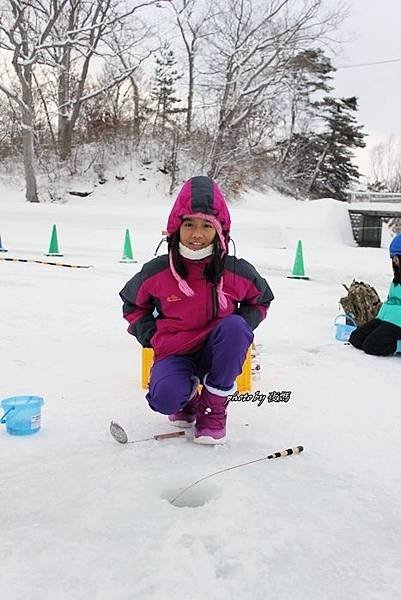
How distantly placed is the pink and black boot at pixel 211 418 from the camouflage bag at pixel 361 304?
2616mm

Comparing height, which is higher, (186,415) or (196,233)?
(196,233)

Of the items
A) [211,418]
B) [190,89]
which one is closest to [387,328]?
[211,418]

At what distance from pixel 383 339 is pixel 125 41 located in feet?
68.2

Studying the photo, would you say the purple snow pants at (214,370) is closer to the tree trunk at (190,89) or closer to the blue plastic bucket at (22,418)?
the blue plastic bucket at (22,418)

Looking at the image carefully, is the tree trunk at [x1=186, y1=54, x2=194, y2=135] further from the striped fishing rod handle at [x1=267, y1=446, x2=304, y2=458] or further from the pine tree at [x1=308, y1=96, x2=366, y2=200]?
the striped fishing rod handle at [x1=267, y1=446, x2=304, y2=458]

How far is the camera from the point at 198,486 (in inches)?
77.4

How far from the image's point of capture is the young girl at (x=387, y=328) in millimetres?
3986

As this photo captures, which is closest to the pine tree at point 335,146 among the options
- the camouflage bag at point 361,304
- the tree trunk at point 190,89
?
the tree trunk at point 190,89

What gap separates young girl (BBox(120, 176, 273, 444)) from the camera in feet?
7.71

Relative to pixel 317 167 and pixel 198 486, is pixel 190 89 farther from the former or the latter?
pixel 198 486

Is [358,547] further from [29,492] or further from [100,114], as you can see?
[100,114]

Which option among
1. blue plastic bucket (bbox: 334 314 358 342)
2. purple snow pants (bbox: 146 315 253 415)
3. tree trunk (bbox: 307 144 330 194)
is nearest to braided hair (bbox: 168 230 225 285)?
purple snow pants (bbox: 146 315 253 415)

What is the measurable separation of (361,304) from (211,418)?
2770mm

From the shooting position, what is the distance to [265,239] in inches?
611
